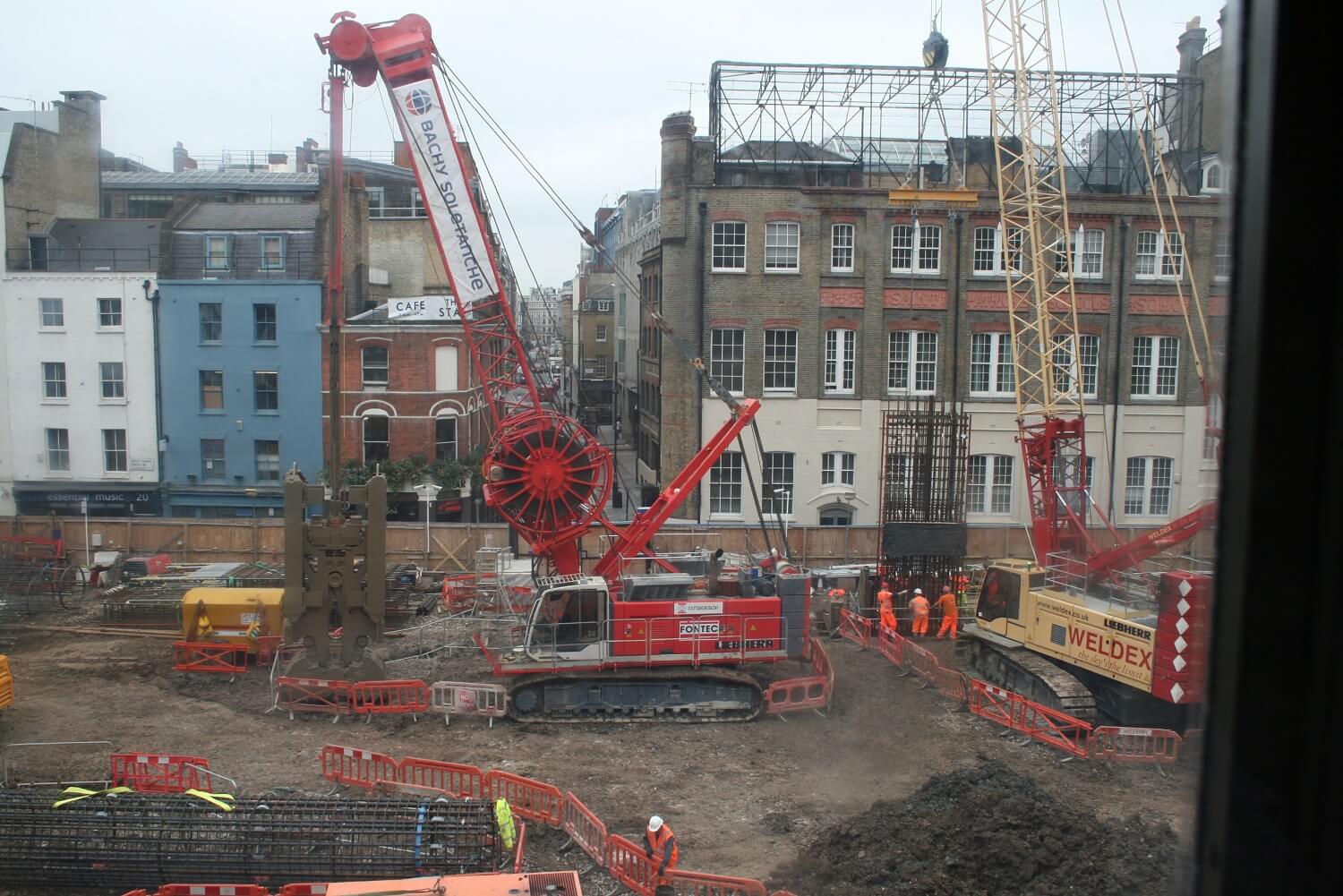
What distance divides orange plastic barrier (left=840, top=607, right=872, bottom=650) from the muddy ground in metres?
1.51

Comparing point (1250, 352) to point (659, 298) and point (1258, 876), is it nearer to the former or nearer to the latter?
point (1258, 876)

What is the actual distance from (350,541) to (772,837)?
8.54 meters

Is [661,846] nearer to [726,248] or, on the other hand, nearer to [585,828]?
[585,828]

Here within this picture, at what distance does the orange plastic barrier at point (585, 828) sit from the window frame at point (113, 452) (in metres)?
28.0

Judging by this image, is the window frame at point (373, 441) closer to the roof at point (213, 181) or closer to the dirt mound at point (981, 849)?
the roof at point (213, 181)

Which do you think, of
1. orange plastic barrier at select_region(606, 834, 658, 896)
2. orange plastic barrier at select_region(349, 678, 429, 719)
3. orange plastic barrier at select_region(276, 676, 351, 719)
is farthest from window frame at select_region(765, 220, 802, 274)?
orange plastic barrier at select_region(606, 834, 658, 896)

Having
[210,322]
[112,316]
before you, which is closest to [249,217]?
[210,322]

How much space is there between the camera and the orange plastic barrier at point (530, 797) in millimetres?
13664

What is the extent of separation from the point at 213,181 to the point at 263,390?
51.0 feet

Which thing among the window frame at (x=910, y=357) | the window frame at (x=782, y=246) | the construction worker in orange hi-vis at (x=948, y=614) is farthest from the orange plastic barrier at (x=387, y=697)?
the window frame at (x=910, y=357)

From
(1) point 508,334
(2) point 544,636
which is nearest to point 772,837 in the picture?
(2) point 544,636

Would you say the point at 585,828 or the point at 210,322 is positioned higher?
the point at 210,322

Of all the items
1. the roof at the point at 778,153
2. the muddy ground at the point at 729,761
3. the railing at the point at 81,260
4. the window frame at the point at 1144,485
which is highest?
the roof at the point at 778,153

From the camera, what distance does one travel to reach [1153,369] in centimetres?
3238
